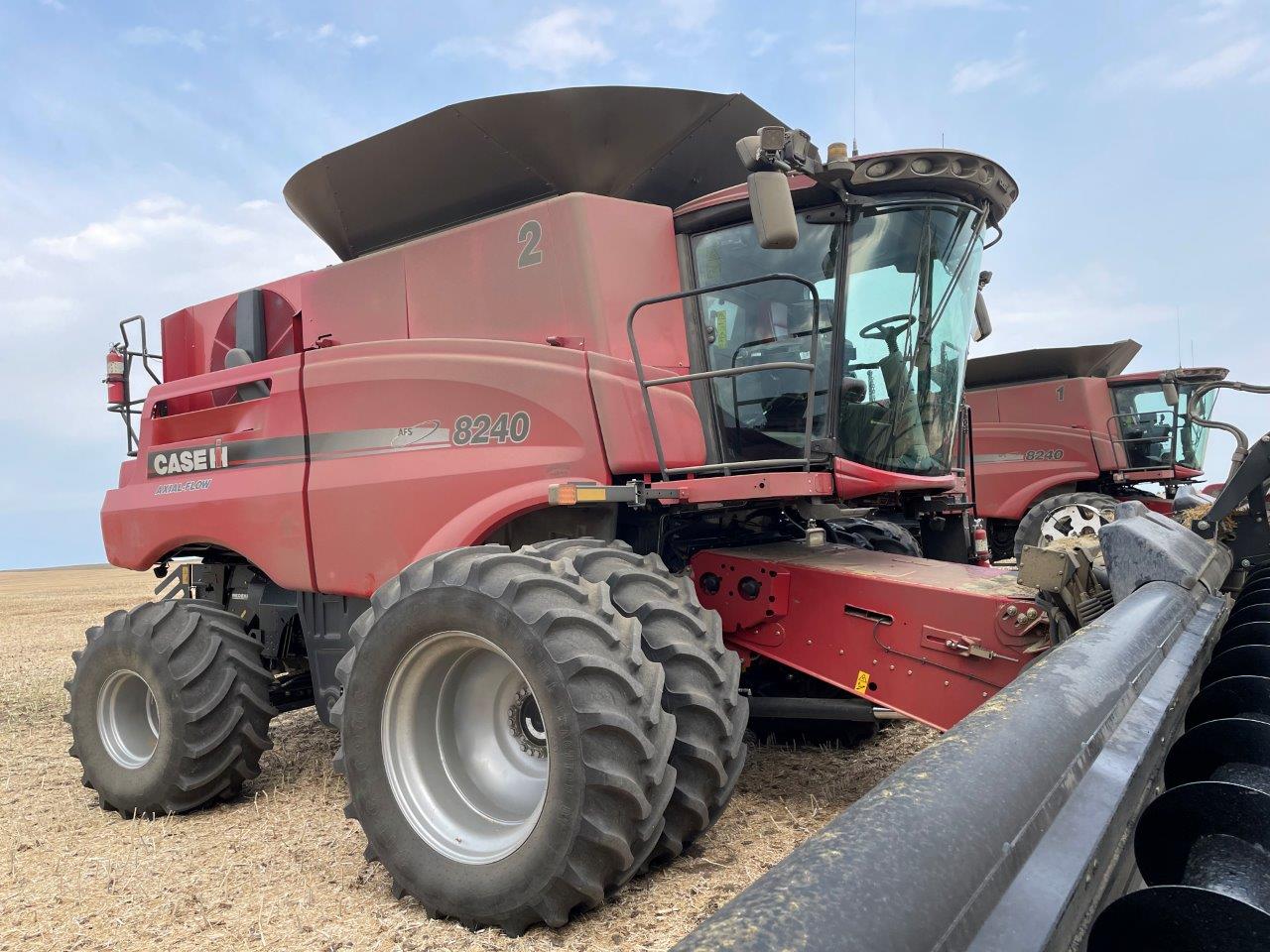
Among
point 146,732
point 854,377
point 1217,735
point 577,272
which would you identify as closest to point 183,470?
point 146,732

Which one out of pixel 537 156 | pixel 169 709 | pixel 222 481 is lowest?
pixel 169 709

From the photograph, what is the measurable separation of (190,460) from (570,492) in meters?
2.81

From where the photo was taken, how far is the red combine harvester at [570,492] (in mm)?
2918

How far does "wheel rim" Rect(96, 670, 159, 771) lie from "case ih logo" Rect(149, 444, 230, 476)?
1.15 meters

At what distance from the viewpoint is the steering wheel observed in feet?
12.4

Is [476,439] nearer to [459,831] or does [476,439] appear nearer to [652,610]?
[652,610]

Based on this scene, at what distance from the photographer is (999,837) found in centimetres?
103

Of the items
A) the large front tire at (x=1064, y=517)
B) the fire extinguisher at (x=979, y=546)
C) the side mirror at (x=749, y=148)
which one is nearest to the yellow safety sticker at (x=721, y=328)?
the side mirror at (x=749, y=148)

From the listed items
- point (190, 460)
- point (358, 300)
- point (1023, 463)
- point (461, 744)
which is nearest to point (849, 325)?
point (461, 744)

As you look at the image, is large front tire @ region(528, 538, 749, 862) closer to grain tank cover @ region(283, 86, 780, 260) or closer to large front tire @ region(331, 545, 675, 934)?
large front tire @ region(331, 545, 675, 934)

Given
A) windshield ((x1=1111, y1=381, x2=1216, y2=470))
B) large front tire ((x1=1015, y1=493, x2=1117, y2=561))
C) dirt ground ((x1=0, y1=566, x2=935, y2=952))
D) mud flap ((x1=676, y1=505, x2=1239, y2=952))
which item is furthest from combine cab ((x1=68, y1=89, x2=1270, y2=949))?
windshield ((x1=1111, y1=381, x2=1216, y2=470))

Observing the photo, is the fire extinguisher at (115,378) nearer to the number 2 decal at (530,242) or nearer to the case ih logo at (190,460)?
the case ih logo at (190,460)

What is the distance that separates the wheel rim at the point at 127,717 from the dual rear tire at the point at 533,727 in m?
2.08

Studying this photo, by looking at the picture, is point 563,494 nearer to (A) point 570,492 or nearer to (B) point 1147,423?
(A) point 570,492
